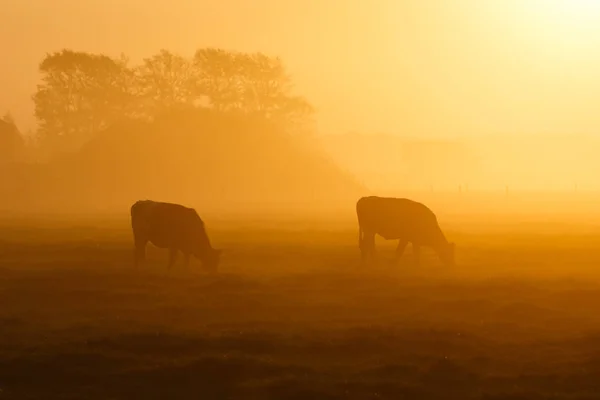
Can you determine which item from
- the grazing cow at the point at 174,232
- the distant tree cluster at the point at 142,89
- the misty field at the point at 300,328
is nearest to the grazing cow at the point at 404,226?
the misty field at the point at 300,328

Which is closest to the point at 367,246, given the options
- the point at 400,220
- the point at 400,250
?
the point at 400,250

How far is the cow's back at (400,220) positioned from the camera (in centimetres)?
3097

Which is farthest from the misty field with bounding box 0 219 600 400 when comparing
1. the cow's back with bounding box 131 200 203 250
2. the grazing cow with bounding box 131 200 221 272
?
the cow's back with bounding box 131 200 203 250

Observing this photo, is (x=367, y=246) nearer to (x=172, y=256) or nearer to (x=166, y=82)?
(x=172, y=256)

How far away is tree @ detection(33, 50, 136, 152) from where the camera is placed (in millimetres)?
110000

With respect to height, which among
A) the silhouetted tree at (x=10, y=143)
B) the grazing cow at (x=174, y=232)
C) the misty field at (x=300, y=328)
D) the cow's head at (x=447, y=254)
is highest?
the silhouetted tree at (x=10, y=143)

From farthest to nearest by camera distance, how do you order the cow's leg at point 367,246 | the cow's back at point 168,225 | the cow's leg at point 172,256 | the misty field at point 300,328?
the cow's leg at point 367,246, the cow's back at point 168,225, the cow's leg at point 172,256, the misty field at point 300,328

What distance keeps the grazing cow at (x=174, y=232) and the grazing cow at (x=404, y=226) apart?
6.82m

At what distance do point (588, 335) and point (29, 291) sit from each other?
16.6m

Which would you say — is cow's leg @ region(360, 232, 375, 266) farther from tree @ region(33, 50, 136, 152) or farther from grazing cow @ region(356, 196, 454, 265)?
tree @ region(33, 50, 136, 152)

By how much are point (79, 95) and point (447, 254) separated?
9054 centimetres

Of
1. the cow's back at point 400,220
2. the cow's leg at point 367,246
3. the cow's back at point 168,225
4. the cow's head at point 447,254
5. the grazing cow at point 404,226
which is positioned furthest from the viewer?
the cow's leg at point 367,246

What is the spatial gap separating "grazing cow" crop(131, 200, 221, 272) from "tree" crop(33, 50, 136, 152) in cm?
8453

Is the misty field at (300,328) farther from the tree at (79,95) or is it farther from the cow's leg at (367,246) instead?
the tree at (79,95)
